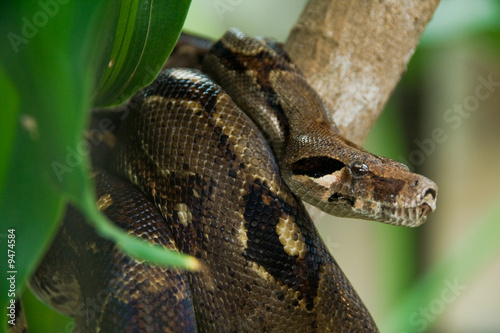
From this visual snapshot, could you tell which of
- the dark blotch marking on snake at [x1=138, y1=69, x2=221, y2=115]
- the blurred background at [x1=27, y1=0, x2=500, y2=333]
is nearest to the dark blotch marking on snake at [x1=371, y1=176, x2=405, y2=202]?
the dark blotch marking on snake at [x1=138, y1=69, x2=221, y2=115]

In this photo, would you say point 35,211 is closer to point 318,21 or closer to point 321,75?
point 321,75

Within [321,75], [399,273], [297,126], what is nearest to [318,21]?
[321,75]

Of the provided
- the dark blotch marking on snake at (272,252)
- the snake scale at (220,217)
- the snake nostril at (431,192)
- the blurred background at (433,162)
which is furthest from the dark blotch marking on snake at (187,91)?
the blurred background at (433,162)

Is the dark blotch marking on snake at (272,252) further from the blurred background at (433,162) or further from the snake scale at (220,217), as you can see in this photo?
the blurred background at (433,162)

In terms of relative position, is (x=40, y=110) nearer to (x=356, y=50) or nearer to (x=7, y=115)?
(x=7, y=115)

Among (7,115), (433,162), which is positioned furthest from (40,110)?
(433,162)

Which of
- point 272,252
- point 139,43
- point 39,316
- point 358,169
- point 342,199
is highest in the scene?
point 139,43

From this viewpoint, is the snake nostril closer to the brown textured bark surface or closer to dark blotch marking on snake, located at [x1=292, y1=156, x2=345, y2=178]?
dark blotch marking on snake, located at [x1=292, y1=156, x2=345, y2=178]
